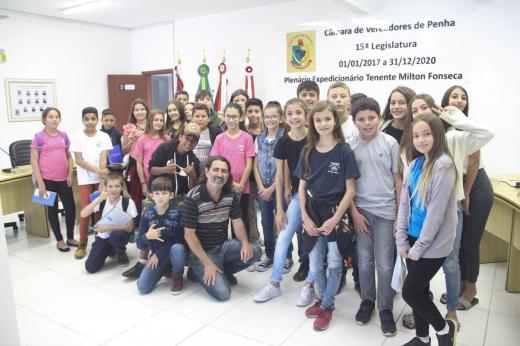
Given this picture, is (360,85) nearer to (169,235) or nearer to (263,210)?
(263,210)

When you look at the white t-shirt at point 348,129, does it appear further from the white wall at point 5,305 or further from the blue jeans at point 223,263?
the white wall at point 5,305

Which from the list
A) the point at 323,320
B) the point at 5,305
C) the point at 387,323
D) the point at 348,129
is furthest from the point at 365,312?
the point at 5,305

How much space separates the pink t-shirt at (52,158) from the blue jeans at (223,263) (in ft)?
6.00

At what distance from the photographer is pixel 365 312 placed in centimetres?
258

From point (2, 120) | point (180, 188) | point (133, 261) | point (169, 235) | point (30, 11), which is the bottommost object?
point (133, 261)

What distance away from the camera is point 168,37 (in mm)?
7391

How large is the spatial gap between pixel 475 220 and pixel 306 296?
122 cm

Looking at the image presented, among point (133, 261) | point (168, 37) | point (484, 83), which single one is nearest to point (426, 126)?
point (133, 261)

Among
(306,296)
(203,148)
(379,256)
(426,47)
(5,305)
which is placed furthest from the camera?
(426,47)

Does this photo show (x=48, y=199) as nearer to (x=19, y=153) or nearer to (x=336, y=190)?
(x=19, y=153)

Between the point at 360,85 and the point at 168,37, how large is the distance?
3830 mm

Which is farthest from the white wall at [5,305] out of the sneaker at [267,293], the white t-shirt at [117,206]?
the white t-shirt at [117,206]

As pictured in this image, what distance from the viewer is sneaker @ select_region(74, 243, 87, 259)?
3804 millimetres

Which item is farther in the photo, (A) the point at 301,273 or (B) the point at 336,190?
(A) the point at 301,273
